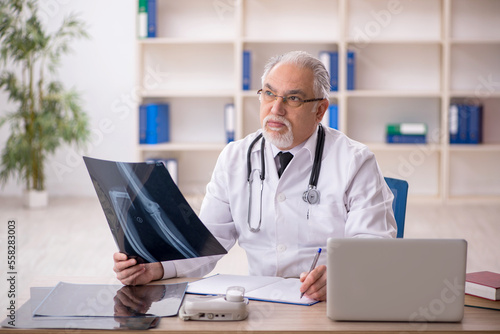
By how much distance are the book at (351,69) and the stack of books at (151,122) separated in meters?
1.56

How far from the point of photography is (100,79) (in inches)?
235

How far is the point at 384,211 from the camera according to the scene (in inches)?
Result: 76.1

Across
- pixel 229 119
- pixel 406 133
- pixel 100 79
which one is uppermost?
pixel 100 79

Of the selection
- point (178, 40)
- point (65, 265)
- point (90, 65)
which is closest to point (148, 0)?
point (178, 40)

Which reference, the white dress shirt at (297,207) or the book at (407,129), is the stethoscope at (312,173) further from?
the book at (407,129)

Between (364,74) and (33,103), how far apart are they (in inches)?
109

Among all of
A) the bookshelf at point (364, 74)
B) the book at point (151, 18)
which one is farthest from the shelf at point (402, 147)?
the book at point (151, 18)

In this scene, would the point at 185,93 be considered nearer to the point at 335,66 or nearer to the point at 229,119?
the point at 229,119

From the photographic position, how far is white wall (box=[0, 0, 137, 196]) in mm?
5906

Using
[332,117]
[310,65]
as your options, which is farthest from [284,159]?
[332,117]

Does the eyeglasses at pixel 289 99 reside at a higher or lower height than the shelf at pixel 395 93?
lower

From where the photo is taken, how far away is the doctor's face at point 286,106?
2041 millimetres

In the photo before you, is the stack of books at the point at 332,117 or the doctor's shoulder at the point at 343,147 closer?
the doctor's shoulder at the point at 343,147

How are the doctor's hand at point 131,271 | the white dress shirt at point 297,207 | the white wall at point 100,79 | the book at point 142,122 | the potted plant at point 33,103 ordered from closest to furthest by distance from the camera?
1. the doctor's hand at point 131,271
2. the white dress shirt at point 297,207
3. the potted plant at point 33,103
4. the book at point 142,122
5. the white wall at point 100,79
